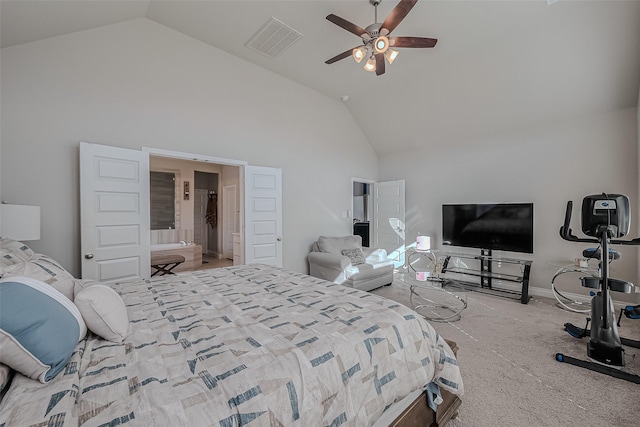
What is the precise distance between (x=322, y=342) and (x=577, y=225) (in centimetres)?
462

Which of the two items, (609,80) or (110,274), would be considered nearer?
(110,274)

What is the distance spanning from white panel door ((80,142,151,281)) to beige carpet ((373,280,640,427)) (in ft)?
11.0

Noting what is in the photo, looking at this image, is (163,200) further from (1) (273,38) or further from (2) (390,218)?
(2) (390,218)

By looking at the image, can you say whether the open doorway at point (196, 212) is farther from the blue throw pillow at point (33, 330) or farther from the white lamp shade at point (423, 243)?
the blue throw pillow at point (33, 330)

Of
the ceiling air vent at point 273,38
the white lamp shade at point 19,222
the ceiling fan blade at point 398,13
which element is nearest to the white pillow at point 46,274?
the white lamp shade at point 19,222

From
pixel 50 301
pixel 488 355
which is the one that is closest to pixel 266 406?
pixel 50 301

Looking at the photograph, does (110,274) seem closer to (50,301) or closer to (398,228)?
(50,301)

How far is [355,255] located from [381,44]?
301 cm

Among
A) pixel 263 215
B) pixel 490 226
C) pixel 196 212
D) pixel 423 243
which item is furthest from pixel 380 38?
pixel 196 212

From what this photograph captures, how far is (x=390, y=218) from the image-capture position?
587cm

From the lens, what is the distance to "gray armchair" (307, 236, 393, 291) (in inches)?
157

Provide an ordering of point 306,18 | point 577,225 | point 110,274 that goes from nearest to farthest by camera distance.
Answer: point 110,274
point 306,18
point 577,225

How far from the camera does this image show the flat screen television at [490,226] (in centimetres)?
405

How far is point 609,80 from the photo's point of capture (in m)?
3.30
